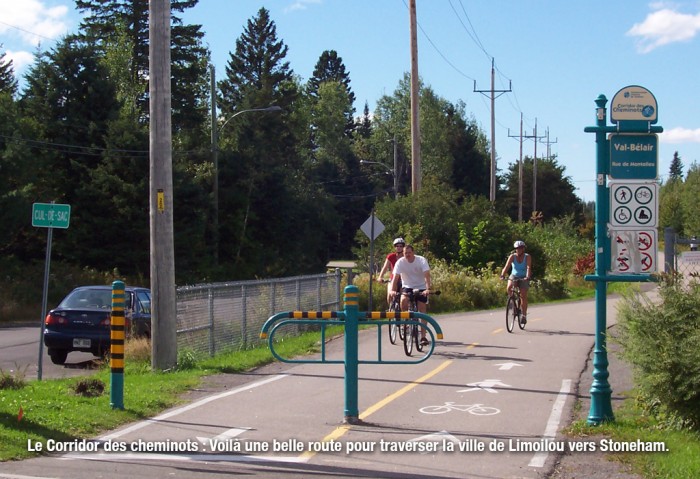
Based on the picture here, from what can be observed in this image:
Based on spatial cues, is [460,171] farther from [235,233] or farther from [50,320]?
[50,320]

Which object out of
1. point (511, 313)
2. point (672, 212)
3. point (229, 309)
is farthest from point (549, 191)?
point (229, 309)

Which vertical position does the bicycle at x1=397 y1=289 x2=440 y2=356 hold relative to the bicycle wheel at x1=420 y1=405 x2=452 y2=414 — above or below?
above

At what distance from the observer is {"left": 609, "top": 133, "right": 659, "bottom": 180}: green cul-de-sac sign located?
9.78 m

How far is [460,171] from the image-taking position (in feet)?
300

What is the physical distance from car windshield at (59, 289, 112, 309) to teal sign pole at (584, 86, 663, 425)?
1093 centimetres

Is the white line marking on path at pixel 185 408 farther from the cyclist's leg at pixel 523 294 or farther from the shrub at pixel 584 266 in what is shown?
the shrub at pixel 584 266

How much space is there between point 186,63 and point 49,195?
2464 centimetres

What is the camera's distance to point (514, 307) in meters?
20.5

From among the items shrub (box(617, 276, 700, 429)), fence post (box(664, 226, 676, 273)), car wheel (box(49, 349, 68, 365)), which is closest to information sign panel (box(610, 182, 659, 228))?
shrub (box(617, 276, 700, 429))

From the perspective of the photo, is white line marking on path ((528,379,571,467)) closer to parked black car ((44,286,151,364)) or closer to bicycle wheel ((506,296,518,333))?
bicycle wheel ((506,296,518,333))

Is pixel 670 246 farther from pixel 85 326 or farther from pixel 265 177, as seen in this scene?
pixel 265 177

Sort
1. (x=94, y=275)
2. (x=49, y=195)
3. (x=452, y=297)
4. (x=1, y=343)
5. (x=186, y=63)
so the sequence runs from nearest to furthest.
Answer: (x=1, y=343) < (x=452, y=297) < (x=94, y=275) < (x=49, y=195) < (x=186, y=63)

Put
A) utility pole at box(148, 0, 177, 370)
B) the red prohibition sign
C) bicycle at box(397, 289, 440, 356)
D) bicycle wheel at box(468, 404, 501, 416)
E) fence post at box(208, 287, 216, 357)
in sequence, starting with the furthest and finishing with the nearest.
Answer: fence post at box(208, 287, 216, 357), bicycle at box(397, 289, 440, 356), utility pole at box(148, 0, 177, 370), bicycle wheel at box(468, 404, 501, 416), the red prohibition sign

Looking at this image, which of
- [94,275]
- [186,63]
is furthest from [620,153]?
[186,63]
